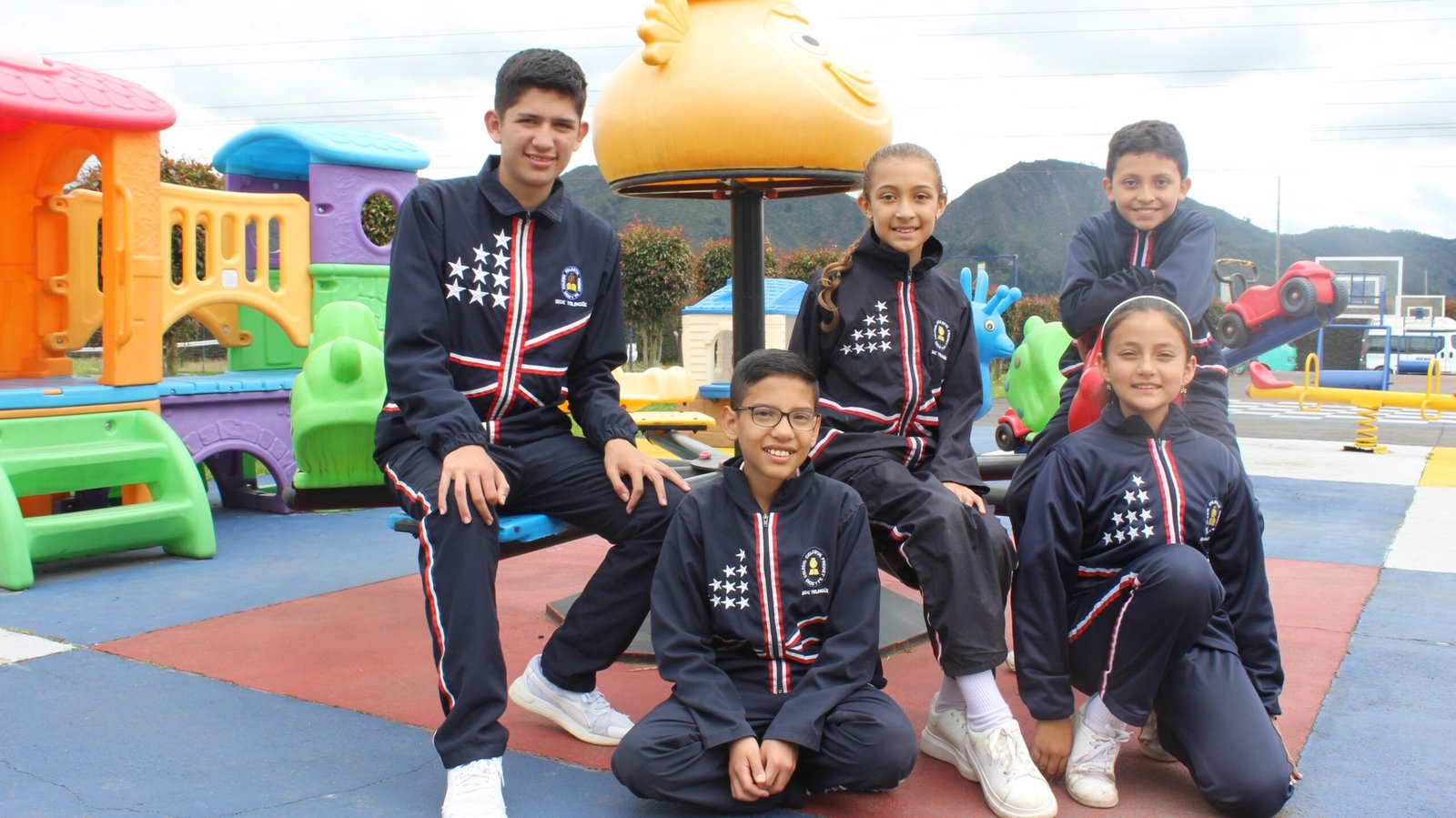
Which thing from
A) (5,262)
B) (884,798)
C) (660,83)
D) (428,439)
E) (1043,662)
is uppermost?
(660,83)

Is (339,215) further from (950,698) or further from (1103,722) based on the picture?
(1103,722)

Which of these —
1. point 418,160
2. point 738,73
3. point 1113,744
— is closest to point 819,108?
point 738,73

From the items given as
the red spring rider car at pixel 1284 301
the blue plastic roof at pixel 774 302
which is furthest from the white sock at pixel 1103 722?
the blue plastic roof at pixel 774 302

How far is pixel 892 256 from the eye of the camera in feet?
10.5

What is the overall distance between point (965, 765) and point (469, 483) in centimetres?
132

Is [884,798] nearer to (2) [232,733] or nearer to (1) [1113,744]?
(1) [1113,744]

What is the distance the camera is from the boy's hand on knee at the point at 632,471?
9.85 feet

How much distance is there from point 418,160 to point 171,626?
181 inches

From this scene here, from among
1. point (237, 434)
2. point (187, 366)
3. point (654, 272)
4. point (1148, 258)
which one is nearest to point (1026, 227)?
point (654, 272)

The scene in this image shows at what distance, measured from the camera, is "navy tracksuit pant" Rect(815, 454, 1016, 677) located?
9.04 feet

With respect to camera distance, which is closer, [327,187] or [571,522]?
[571,522]

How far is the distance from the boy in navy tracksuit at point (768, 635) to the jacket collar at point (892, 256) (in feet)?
1.85

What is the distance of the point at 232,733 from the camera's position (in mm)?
3084

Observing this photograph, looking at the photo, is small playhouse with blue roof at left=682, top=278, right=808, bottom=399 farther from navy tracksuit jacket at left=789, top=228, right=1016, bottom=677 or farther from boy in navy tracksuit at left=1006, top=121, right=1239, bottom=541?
navy tracksuit jacket at left=789, top=228, right=1016, bottom=677
